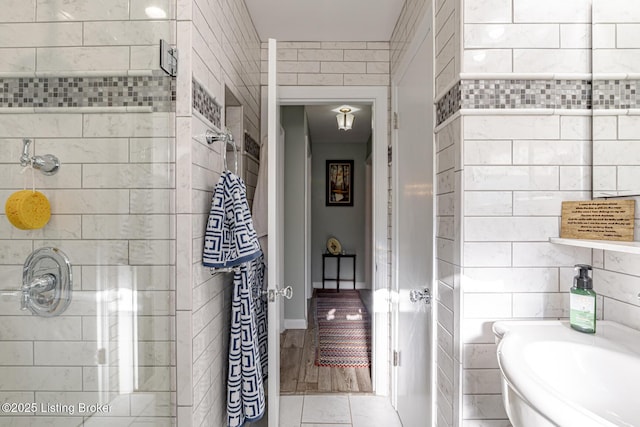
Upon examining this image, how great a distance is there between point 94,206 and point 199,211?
1.16ft

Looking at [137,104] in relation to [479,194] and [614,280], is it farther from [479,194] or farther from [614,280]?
[614,280]

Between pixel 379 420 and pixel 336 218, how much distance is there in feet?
13.5

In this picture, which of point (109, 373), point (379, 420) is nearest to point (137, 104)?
point (109, 373)

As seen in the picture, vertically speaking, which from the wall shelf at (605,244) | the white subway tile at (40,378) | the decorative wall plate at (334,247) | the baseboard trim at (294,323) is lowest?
the baseboard trim at (294,323)

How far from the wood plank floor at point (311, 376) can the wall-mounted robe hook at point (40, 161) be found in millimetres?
2088

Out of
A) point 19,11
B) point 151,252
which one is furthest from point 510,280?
point 19,11

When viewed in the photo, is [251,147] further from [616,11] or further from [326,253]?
[326,253]

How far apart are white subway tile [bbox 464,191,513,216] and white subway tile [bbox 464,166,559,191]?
0.02 m

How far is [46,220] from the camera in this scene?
861mm

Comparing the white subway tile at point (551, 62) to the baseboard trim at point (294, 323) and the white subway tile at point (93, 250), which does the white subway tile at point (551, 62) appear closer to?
the white subway tile at point (93, 250)

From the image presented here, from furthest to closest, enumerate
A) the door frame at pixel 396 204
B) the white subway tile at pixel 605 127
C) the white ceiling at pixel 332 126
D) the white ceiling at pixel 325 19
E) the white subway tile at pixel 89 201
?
the white ceiling at pixel 332 126
the white ceiling at pixel 325 19
the door frame at pixel 396 204
the white subway tile at pixel 605 127
the white subway tile at pixel 89 201

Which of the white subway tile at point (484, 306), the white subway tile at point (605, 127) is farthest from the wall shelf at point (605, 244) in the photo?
the white subway tile at point (605, 127)

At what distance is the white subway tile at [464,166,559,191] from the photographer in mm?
1112

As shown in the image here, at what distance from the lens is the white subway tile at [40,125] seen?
780 mm
